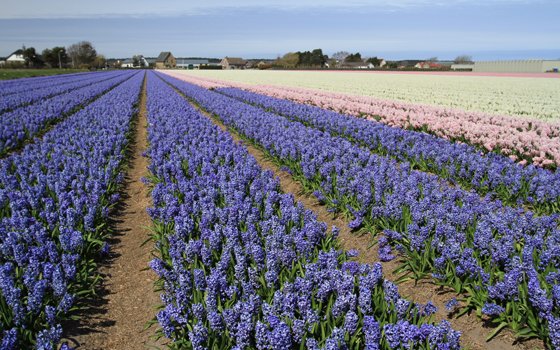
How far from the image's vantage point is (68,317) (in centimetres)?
501

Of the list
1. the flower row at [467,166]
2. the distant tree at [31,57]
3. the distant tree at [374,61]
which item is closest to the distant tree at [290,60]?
the distant tree at [374,61]

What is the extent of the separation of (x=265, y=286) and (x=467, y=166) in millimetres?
7144

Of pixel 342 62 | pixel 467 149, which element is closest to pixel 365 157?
pixel 467 149

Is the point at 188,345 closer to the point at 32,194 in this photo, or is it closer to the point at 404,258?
the point at 404,258

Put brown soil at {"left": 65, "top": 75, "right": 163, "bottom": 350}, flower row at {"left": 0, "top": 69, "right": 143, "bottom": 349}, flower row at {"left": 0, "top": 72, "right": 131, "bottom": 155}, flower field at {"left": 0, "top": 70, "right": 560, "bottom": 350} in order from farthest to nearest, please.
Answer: flower row at {"left": 0, "top": 72, "right": 131, "bottom": 155}, brown soil at {"left": 65, "top": 75, "right": 163, "bottom": 350}, flower row at {"left": 0, "top": 69, "right": 143, "bottom": 349}, flower field at {"left": 0, "top": 70, "right": 560, "bottom": 350}

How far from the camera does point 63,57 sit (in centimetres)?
13650

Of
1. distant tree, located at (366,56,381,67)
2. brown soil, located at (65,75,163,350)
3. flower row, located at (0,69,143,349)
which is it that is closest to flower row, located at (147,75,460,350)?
brown soil, located at (65,75,163,350)

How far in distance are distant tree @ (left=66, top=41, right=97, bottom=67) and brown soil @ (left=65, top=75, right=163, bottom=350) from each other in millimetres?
162261

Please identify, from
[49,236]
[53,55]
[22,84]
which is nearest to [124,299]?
[49,236]

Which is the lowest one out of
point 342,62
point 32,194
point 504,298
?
point 504,298

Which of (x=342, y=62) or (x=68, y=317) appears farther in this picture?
(x=342, y=62)

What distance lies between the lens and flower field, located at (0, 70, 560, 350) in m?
4.20

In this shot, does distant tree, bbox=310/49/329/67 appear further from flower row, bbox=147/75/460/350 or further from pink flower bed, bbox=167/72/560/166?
flower row, bbox=147/75/460/350

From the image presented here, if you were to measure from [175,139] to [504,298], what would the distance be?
1038 centimetres
